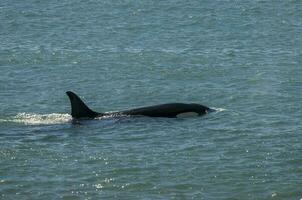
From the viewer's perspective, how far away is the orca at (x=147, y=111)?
2512 cm

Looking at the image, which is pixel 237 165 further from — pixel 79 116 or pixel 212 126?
pixel 79 116

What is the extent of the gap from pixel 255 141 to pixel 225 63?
505 inches

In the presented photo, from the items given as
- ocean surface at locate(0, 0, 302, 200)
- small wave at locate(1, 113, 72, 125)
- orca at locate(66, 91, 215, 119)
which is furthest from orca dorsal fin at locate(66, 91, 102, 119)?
ocean surface at locate(0, 0, 302, 200)

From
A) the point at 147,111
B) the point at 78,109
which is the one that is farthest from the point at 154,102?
the point at 78,109

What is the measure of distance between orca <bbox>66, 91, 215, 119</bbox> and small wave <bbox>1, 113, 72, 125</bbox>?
0.59 m

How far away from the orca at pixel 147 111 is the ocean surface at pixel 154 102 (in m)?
0.42

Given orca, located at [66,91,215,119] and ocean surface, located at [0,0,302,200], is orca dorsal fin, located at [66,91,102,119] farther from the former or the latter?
ocean surface, located at [0,0,302,200]

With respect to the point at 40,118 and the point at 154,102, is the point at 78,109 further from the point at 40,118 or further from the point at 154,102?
the point at 154,102

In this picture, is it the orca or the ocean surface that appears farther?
the orca

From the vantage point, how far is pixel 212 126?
24453 millimetres

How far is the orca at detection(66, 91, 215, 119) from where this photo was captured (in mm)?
25125

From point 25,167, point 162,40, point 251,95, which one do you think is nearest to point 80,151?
point 25,167

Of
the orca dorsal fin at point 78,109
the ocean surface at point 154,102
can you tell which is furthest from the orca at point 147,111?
the ocean surface at point 154,102

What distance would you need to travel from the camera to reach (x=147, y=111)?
2552cm
